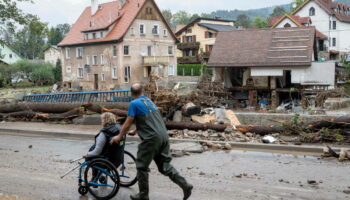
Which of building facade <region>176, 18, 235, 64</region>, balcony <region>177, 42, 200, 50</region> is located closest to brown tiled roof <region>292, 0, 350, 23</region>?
building facade <region>176, 18, 235, 64</region>

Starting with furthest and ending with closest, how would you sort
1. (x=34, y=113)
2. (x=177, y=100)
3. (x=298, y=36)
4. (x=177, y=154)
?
1. (x=298, y=36)
2. (x=34, y=113)
3. (x=177, y=100)
4. (x=177, y=154)

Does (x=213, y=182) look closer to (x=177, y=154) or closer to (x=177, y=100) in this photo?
(x=177, y=154)

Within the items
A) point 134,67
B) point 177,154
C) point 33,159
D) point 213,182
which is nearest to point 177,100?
point 177,154

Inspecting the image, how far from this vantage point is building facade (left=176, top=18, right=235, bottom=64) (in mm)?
64562

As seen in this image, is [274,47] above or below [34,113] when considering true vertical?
above

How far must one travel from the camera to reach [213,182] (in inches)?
291

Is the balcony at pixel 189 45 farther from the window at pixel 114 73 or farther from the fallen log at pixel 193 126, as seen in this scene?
the fallen log at pixel 193 126

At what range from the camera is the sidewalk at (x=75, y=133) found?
10133 mm

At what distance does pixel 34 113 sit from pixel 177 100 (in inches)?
294

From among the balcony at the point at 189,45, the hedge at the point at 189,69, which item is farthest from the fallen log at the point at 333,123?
the balcony at the point at 189,45

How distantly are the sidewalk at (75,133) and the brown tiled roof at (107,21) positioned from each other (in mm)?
33111

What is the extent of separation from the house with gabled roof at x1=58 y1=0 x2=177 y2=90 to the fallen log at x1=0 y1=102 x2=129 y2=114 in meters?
29.3

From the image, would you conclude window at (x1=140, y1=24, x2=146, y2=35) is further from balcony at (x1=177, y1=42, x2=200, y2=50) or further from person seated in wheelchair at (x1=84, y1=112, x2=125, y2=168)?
person seated in wheelchair at (x1=84, y1=112, x2=125, y2=168)

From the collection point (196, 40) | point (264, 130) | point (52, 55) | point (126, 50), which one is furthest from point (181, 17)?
point (264, 130)
